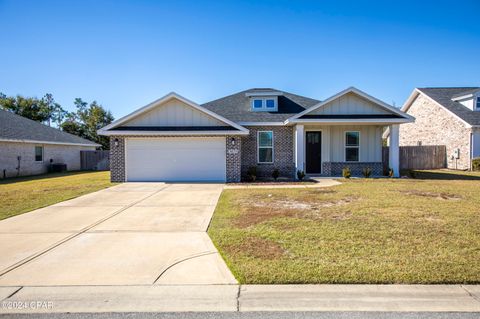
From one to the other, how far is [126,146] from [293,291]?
13.0 m

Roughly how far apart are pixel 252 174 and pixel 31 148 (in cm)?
1678

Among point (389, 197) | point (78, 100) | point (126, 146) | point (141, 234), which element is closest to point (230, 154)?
point (126, 146)

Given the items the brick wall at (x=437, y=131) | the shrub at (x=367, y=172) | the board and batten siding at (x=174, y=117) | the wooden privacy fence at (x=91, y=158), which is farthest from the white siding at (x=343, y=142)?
the wooden privacy fence at (x=91, y=158)

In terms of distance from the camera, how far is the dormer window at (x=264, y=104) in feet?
56.3

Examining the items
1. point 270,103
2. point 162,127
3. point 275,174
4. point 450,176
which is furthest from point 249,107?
point 450,176

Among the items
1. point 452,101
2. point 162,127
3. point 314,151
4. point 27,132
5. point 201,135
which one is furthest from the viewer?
point 452,101

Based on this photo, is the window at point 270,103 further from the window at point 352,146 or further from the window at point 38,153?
the window at point 38,153

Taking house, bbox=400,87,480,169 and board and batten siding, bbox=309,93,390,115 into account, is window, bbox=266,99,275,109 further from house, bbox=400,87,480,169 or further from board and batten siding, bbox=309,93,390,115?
house, bbox=400,87,480,169

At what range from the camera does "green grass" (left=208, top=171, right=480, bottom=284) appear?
3.79 m

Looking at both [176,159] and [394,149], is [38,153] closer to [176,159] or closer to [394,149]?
[176,159]

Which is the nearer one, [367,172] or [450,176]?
[367,172]

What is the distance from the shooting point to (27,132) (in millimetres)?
20953

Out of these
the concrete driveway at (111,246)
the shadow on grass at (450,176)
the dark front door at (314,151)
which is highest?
the dark front door at (314,151)

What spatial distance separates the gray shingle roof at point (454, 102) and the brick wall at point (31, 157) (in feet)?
101
